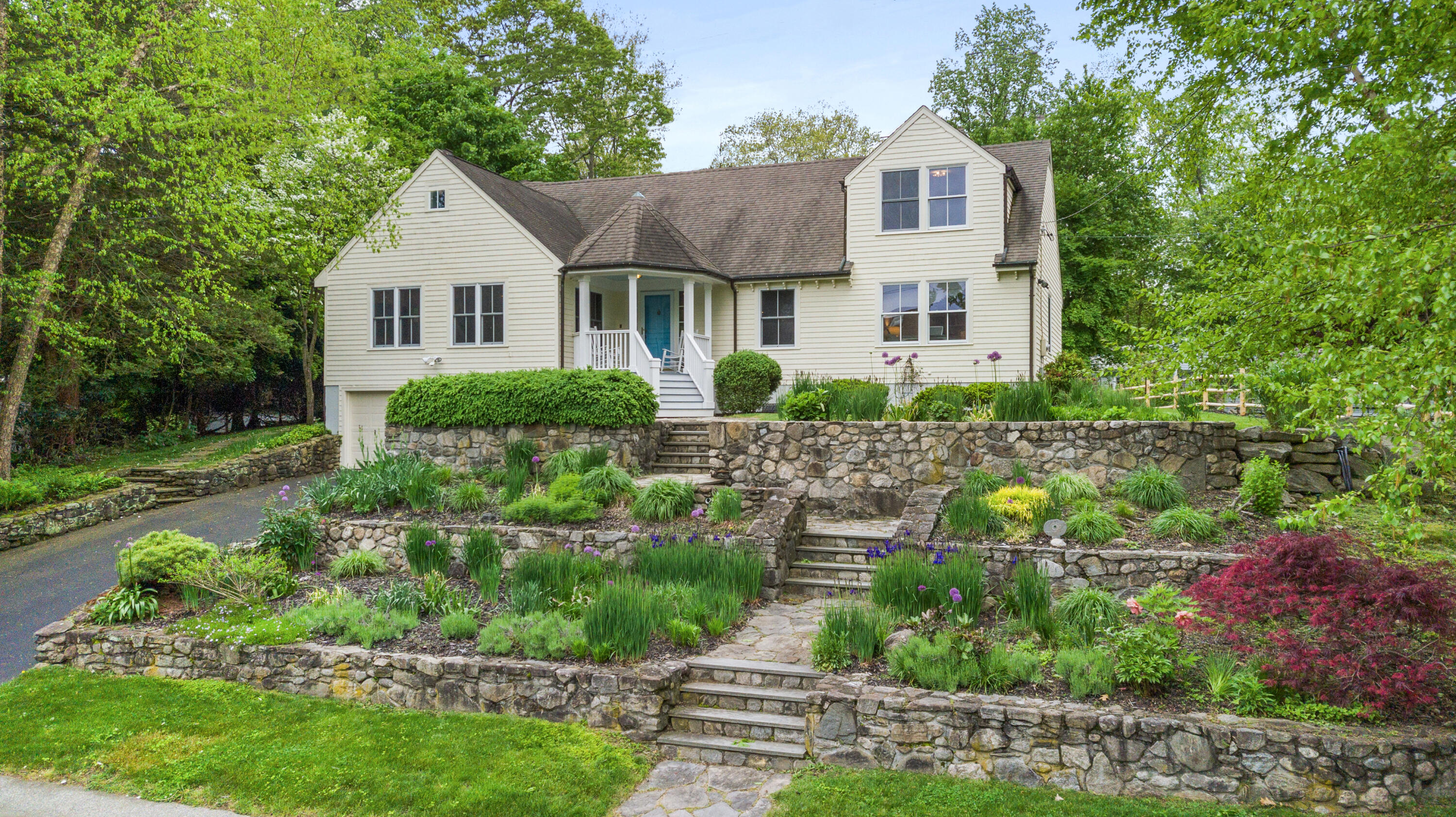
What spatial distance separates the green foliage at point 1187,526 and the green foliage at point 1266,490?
73 centimetres

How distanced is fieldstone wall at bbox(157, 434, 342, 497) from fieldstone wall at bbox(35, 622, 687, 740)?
305 inches

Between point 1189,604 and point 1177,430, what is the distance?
15.5 ft

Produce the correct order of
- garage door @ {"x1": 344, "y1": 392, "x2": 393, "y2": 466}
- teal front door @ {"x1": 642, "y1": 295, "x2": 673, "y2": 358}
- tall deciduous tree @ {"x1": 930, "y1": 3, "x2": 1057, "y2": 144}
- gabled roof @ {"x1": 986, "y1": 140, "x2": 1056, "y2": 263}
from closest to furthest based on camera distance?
1. gabled roof @ {"x1": 986, "y1": 140, "x2": 1056, "y2": 263}
2. teal front door @ {"x1": 642, "y1": 295, "x2": 673, "y2": 358}
3. garage door @ {"x1": 344, "y1": 392, "x2": 393, "y2": 466}
4. tall deciduous tree @ {"x1": 930, "y1": 3, "x2": 1057, "y2": 144}

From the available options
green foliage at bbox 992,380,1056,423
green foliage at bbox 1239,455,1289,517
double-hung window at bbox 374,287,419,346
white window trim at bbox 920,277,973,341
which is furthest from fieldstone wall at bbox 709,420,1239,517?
double-hung window at bbox 374,287,419,346

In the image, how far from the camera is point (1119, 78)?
9281 mm

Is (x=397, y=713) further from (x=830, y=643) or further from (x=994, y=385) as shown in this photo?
(x=994, y=385)

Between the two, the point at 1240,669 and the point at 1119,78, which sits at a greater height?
the point at 1119,78

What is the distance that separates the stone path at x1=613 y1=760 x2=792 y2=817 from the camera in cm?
524

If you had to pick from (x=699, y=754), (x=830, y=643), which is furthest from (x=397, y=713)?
(x=830, y=643)

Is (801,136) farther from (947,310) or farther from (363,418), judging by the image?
(363,418)

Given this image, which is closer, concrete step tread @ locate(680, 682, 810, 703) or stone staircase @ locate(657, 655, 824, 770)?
stone staircase @ locate(657, 655, 824, 770)

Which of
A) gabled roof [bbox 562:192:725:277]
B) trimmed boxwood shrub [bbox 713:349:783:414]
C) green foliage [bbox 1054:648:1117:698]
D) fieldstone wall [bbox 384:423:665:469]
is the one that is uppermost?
gabled roof [bbox 562:192:725:277]

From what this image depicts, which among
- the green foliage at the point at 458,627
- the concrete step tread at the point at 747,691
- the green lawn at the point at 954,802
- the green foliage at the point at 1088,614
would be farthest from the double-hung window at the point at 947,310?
the green lawn at the point at 954,802

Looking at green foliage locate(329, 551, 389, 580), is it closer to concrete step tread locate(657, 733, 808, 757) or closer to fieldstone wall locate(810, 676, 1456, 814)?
concrete step tread locate(657, 733, 808, 757)
